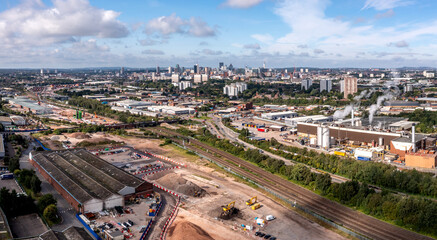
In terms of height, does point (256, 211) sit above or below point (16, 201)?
below

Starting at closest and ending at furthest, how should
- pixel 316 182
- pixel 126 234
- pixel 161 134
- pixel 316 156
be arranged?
1. pixel 126 234
2. pixel 316 182
3. pixel 316 156
4. pixel 161 134

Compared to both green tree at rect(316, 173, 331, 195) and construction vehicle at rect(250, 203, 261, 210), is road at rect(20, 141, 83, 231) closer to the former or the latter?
construction vehicle at rect(250, 203, 261, 210)

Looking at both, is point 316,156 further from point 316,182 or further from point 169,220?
point 169,220

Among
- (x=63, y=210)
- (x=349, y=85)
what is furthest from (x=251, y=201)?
(x=349, y=85)

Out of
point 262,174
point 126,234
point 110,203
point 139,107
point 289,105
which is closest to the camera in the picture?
point 126,234

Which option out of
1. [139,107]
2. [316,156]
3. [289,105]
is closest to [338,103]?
[289,105]

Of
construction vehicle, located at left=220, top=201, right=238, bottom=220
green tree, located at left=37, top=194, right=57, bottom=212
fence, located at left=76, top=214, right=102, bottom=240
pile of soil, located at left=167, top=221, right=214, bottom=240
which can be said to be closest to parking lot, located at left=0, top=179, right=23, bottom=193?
green tree, located at left=37, top=194, right=57, bottom=212

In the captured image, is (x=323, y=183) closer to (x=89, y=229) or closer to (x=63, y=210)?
(x=89, y=229)
